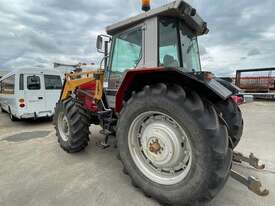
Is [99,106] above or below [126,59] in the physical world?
below

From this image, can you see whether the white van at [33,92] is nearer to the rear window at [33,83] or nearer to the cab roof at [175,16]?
the rear window at [33,83]

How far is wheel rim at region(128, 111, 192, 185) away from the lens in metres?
2.24

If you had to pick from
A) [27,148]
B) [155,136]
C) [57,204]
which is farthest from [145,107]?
[27,148]

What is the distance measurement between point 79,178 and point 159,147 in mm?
1333

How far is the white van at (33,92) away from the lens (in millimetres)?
7098

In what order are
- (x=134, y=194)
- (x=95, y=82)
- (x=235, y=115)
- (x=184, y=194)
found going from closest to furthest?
(x=184, y=194) < (x=134, y=194) < (x=235, y=115) < (x=95, y=82)

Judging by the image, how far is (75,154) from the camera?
382 cm

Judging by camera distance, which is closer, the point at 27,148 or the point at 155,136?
the point at 155,136

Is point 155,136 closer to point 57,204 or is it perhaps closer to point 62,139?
point 57,204

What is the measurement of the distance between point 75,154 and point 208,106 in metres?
2.75

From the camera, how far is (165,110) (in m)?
2.14

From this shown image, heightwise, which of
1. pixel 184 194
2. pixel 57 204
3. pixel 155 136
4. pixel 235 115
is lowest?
pixel 57 204

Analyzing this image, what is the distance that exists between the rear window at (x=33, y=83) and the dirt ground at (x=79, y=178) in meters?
3.24

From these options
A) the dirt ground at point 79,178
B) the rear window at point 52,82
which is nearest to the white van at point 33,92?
the rear window at point 52,82
